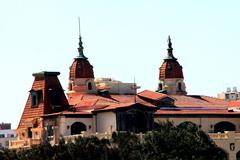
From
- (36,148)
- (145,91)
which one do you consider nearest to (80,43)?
(145,91)

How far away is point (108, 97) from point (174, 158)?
75.3 feet

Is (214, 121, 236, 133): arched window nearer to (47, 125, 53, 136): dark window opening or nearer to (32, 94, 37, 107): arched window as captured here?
(47, 125, 53, 136): dark window opening

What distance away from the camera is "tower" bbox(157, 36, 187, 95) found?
424 feet

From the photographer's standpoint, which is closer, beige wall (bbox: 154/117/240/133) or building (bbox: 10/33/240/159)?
building (bbox: 10/33/240/159)

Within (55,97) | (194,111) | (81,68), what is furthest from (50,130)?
(194,111)

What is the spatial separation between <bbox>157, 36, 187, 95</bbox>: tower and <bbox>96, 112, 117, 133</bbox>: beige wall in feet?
78.8

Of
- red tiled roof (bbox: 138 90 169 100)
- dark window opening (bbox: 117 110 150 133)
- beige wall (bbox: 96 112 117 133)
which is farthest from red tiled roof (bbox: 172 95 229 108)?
beige wall (bbox: 96 112 117 133)

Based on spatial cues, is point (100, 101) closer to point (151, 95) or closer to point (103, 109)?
point (103, 109)

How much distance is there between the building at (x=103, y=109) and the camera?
342 ft

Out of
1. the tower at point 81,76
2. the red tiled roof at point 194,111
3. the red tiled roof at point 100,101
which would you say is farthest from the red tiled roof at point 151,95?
the tower at point 81,76

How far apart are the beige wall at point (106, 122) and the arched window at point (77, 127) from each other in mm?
1918

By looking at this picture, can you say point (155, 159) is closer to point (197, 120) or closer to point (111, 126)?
point (111, 126)

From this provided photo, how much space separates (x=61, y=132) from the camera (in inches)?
4156

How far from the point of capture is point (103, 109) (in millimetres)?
105312
